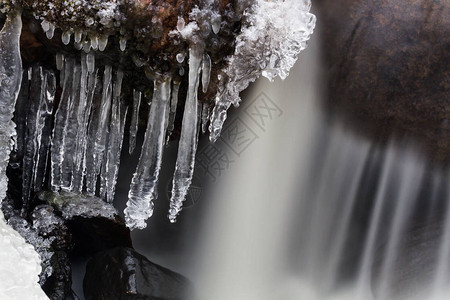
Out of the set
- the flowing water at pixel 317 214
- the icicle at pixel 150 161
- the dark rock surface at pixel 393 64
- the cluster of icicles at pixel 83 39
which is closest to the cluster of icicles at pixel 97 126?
the icicle at pixel 150 161

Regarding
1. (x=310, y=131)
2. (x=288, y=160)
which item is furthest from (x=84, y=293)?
(x=310, y=131)

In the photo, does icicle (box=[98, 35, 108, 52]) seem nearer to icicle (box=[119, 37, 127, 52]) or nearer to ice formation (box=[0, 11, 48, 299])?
icicle (box=[119, 37, 127, 52])

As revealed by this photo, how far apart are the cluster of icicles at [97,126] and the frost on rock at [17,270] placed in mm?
524

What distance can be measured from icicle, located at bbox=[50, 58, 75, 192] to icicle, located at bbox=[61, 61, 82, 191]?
18 millimetres

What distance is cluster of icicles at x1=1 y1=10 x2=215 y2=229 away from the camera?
7.88 ft

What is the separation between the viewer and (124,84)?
2582 millimetres

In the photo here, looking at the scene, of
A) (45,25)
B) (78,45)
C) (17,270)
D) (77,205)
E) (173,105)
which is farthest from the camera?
(77,205)

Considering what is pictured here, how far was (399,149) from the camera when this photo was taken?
2.98m

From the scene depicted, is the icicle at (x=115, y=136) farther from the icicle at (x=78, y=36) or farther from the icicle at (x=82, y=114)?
the icicle at (x=78, y=36)

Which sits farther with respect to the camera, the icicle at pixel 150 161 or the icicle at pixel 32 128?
the icicle at pixel 32 128

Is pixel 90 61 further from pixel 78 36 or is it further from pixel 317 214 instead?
pixel 317 214

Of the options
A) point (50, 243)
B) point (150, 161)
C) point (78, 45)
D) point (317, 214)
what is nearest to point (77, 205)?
point (50, 243)

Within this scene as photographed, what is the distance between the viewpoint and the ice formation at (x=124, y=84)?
220 cm

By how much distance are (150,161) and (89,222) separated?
908 millimetres
